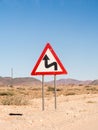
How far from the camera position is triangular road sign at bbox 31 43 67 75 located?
14.4 metres

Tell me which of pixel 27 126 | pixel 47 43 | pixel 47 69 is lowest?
pixel 27 126

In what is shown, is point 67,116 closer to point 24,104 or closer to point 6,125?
point 6,125

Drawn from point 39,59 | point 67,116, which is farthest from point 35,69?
point 67,116

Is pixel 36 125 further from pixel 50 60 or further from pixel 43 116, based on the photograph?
pixel 50 60

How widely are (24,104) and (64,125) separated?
27.7ft

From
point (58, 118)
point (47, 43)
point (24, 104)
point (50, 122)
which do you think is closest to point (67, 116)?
point (58, 118)

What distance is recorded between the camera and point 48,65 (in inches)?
568

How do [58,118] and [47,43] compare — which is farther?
[47,43]

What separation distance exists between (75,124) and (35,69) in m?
3.81

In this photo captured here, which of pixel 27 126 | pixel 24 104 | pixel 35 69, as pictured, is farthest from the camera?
pixel 24 104

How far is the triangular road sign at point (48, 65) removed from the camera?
14.4 m

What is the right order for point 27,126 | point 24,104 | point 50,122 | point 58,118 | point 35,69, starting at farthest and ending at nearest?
point 24,104 < point 35,69 < point 58,118 < point 50,122 < point 27,126

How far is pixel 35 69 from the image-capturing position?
14383 millimetres

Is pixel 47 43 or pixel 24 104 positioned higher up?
pixel 47 43
